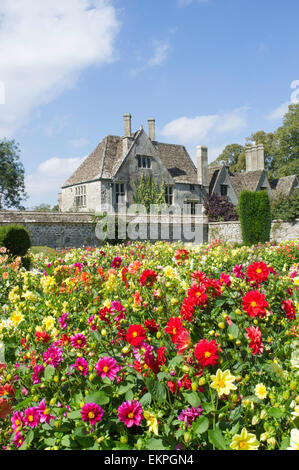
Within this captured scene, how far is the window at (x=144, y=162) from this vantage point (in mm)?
28350

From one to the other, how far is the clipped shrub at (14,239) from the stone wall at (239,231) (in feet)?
43.4

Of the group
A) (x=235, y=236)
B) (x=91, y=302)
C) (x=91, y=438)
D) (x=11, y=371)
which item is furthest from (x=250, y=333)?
(x=235, y=236)

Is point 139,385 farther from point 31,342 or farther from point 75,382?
point 31,342

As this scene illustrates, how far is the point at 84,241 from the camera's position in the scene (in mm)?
20578

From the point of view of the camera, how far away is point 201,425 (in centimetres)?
183

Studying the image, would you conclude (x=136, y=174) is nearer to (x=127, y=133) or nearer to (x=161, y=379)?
(x=127, y=133)

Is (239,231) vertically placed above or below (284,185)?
below

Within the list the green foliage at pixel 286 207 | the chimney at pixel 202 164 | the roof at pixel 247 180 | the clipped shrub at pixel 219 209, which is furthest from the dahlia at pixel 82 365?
the roof at pixel 247 180

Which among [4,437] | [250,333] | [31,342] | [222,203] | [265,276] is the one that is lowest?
[4,437]

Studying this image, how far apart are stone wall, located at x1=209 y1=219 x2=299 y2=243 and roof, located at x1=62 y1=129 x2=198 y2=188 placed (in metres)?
7.17

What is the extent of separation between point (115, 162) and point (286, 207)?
1222cm

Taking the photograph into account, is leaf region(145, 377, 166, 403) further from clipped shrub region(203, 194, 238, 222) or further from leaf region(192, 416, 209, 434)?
clipped shrub region(203, 194, 238, 222)

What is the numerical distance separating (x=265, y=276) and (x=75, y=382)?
148cm

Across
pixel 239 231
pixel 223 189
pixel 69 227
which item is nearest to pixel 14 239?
pixel 69 227
